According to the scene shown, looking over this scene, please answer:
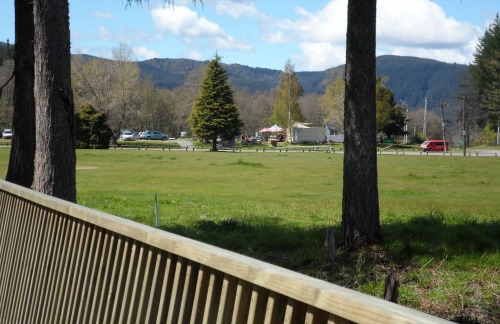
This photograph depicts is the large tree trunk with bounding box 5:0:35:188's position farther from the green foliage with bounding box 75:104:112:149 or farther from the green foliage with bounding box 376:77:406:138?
the green foliage with bounding box 376:77:406:138

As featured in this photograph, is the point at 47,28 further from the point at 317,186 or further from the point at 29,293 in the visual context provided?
the point at 317,186

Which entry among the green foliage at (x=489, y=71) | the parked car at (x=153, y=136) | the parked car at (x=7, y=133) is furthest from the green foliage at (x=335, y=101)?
the parked car at (x=7, y=133)

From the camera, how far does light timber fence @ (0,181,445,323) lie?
235 cm

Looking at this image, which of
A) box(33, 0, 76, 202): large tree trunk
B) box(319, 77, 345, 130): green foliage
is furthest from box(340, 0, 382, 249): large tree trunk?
box(319, 77, 345, 130): green foliage

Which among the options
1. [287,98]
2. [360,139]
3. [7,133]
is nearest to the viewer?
[360,139]

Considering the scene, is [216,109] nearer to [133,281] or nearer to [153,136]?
[153,136]

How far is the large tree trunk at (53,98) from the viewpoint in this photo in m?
8.59

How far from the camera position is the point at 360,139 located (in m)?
8.80

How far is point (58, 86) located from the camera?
864 cm

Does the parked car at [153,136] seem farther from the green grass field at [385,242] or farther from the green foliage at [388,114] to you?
the green grass field at [385,242]

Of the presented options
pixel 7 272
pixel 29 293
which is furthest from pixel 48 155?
pixel 29 293

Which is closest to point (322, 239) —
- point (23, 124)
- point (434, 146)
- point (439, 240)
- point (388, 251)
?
point (388, 251)

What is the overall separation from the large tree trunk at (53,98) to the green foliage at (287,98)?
10764cm

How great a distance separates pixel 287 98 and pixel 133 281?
378 feet
